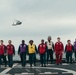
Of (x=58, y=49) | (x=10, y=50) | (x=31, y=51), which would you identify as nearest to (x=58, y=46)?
(x=58, y=49)

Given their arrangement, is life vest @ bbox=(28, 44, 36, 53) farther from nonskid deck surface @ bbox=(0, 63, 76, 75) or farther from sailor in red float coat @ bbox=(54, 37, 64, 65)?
nonskid deck surface @ bbox=(0, 63, 76, 75)

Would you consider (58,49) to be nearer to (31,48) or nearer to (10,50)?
(31,48)

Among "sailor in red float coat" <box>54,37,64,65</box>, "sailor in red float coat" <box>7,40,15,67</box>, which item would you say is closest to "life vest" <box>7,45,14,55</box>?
"sailor in red float coat" <box>7,40,15,67</box>

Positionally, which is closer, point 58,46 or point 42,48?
point 42,48

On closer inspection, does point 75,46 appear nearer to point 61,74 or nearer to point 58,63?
point 58,63

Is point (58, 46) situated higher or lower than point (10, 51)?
higher

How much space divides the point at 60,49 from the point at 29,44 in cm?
269

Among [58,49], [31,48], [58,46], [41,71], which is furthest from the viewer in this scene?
[58,49]

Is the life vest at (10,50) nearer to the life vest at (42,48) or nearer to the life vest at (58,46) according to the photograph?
the life vest at (42,48)

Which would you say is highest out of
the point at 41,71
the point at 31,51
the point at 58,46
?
the point at 58,46

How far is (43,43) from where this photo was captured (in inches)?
1069

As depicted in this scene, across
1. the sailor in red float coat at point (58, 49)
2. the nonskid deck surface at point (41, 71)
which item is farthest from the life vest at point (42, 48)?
the nonskid deck surface at point (41, 71)

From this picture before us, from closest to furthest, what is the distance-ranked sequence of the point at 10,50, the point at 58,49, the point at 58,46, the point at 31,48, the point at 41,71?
the point at 41,71, the point at 31,48, the point at 10,50, the point at 58,46, the point at 58,49

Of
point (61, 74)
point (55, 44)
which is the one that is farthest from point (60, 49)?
point (61, 74)
